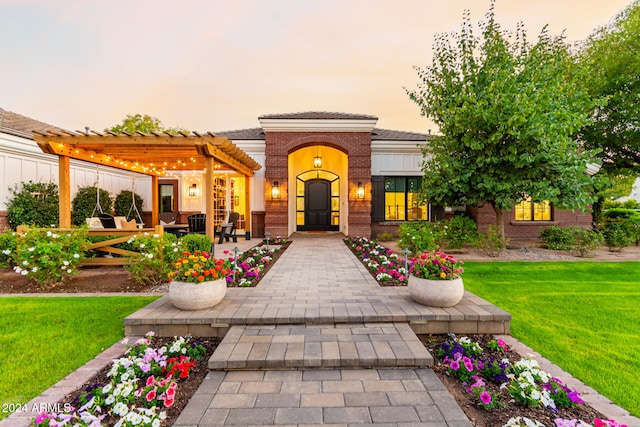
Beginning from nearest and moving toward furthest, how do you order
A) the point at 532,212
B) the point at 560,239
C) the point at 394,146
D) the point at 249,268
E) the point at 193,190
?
the point at 249,268 < the point at 560,239 < the point at 532,212 < the point at 394,146 < the point at 193,190

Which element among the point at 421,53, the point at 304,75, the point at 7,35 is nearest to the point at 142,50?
the point at 7,35

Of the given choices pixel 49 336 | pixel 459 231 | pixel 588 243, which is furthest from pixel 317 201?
pixel 49 336

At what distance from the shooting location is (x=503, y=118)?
294 inches

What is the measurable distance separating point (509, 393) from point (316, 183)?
42.6 ft

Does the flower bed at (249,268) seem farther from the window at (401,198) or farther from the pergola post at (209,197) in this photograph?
the window at (401,198)

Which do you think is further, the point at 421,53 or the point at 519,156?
the point at 421,53

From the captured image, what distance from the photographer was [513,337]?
3.44 metres

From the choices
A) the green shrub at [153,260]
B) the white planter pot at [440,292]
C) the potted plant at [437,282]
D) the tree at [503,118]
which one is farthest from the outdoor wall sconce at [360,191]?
the white planter pot at [440,292]

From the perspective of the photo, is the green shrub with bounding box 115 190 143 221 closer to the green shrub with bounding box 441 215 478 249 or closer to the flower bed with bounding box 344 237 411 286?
the flower bed with bounding box 344 237 411 286

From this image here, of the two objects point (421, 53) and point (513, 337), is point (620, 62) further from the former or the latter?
point (513, 337)

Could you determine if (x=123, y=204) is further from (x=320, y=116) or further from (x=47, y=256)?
(x=320, y=116)

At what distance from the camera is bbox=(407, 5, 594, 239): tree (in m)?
7.44

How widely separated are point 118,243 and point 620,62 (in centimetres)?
1838

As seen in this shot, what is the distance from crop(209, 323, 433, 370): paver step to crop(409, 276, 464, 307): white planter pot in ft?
1.79
